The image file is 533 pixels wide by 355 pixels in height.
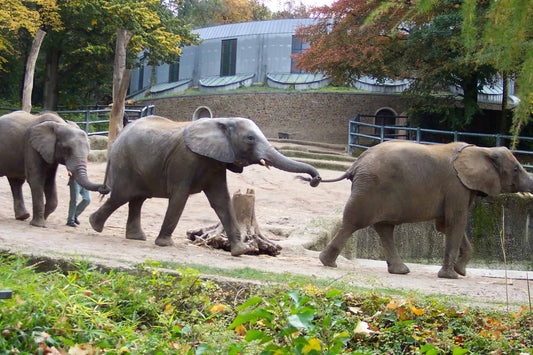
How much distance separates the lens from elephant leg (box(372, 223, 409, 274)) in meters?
9.75

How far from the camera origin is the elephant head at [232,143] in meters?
9.70

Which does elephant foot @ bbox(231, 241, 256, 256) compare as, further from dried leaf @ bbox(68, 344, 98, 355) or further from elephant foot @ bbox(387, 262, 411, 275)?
dried leaf @ bbox(68, 344, 98, 355)

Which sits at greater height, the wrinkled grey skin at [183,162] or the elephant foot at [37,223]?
the wrinkled grey skin at [183,162]

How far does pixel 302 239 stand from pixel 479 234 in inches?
207

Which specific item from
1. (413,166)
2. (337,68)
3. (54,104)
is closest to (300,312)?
(413,166)

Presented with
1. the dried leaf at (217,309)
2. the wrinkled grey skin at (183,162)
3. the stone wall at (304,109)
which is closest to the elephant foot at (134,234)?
the wrinkled grey skin at (183,162)

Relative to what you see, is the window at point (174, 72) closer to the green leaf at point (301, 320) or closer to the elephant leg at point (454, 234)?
the elephant leg at point (454, 234)

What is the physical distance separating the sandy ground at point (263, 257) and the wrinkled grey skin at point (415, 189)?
495 millimetres

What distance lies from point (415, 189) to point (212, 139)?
2.80 metres

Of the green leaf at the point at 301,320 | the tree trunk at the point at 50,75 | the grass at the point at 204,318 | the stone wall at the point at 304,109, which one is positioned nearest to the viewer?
the green leaf at the point at 301,320

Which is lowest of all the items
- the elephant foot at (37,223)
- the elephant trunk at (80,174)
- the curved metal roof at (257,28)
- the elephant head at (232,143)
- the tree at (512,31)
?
the elephant foot at (37,223)

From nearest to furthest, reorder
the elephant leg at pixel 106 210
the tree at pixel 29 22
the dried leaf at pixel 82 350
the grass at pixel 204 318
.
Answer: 1. the dried leaf at pixel 82 350
2. the grass at pixel 204 318
3. the elephant leg at pixel 106 210
4. the tree at pixel 29 22

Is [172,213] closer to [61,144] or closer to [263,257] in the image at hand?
[263,257]

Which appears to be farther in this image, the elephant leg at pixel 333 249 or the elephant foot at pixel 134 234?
the elephant foot at pixel 134 234
